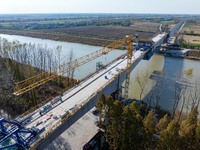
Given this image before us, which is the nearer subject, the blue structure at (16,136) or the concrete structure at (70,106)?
the blue structure at (16,136)

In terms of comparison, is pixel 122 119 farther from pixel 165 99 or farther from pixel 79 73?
pixel 79 73

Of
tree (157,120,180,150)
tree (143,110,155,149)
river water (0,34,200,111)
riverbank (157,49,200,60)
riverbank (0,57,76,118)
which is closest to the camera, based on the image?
tree (157,120,180,150)

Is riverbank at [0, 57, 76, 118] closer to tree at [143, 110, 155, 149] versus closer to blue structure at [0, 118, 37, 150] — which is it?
blue structure at [0, 118, 37, 150]

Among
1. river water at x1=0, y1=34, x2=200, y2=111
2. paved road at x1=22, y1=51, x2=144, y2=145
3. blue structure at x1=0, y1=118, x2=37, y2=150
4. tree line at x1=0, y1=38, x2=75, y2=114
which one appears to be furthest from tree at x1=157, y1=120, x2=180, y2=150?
tree line at x1=0, y1=38, x2=75, y2=114

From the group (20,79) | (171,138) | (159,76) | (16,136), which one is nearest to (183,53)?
(159,76)

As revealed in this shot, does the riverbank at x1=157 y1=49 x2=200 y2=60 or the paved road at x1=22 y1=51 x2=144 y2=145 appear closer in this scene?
the paved road at x1=22 y1=51 x2=144 y2=145

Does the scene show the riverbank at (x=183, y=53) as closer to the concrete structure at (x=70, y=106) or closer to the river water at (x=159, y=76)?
the river water at (x=159, y=76)

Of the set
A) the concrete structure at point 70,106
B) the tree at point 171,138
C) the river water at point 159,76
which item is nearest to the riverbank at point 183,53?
the river water at point 159,76

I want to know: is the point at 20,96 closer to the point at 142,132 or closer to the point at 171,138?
the point at 142,132

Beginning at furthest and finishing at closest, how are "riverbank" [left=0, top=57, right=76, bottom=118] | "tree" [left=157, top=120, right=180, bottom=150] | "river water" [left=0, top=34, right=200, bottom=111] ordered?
1. "river water" [left=0, top=34, right=200, bottom=111]
2. "riverbank" [left=0, top=57, right=76, bottom=118]
3. "tree" [left=157, top=120, right=180, bottom=150]
